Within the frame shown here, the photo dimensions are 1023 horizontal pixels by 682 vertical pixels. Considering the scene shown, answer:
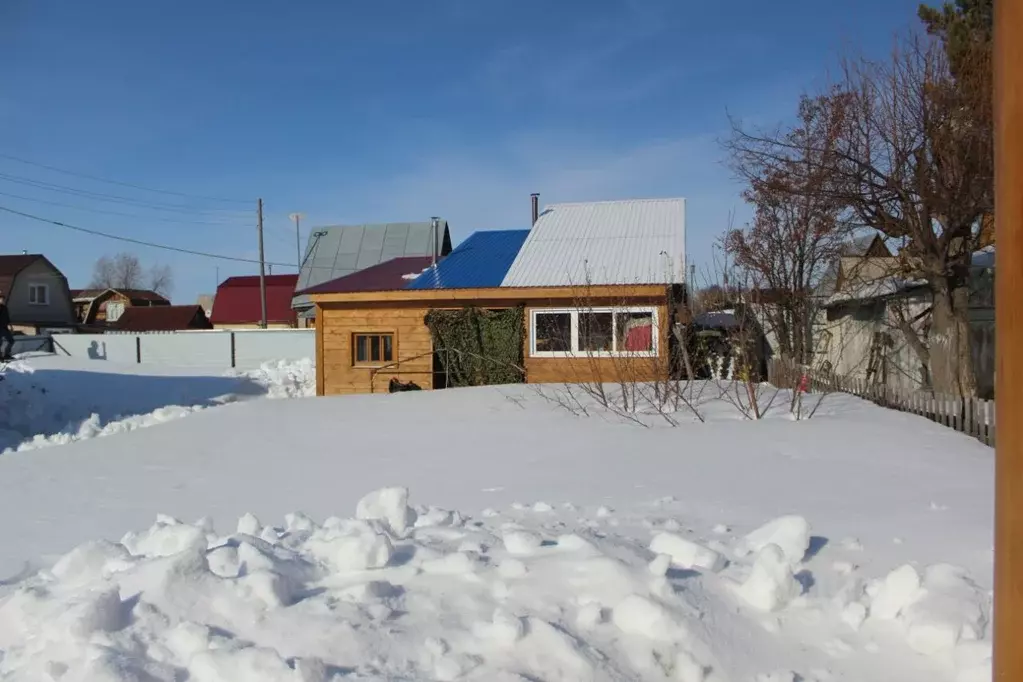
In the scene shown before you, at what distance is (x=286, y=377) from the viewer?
2291 centimetres

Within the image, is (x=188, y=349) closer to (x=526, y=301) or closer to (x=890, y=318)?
(x=526, y=301)

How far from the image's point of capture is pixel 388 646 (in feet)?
8.55

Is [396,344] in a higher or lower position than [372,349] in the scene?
higher

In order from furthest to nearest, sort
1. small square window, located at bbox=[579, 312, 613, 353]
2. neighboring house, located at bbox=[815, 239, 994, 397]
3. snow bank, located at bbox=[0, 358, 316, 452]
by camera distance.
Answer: small square window, located at bbox=[579, 312, 613, 353] → neighboring house, located at bbox=[815, 239, 994, 397] → snow bank, located at bbox=[0, 358, 316, 452]

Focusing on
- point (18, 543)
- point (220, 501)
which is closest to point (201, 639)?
point (18, 543)

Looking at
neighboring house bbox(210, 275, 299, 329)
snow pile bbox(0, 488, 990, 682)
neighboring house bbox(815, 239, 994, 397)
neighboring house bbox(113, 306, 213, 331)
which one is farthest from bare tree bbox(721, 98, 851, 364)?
neighboring house bbox(113, 306, 213, 331)

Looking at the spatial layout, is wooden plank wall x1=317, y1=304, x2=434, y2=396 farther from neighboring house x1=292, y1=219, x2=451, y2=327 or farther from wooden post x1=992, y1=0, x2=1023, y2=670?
neighboring house x1=292, y1=219, x2=451, y2=327

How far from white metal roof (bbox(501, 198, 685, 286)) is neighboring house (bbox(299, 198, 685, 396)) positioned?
3 cm

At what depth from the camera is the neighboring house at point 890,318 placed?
13.1 meters

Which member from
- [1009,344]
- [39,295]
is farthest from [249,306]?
[1009,344]

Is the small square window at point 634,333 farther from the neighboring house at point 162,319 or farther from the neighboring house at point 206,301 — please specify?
the neighboring house at point 206,301

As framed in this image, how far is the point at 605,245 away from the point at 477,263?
3.19 meters

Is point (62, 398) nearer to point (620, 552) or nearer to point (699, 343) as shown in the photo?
point (699, 343)

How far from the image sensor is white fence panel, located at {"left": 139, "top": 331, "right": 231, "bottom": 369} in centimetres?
2902
